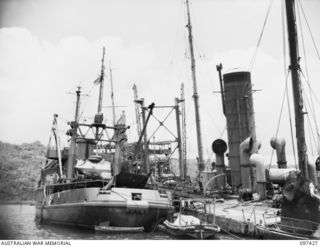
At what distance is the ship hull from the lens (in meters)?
16.3

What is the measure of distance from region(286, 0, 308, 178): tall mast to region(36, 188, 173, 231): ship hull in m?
7.99

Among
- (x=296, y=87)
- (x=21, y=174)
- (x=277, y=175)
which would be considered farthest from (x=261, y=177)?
(x=21, y=174)

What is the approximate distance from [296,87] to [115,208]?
1036 cm

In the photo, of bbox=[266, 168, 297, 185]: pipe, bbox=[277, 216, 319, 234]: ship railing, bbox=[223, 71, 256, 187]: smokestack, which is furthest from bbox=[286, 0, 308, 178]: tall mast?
bbox=[223, 71, 256, 187]: smokestack

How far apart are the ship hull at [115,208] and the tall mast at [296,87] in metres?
7.99

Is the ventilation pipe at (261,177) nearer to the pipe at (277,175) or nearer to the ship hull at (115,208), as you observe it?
the pipe at (277,175)

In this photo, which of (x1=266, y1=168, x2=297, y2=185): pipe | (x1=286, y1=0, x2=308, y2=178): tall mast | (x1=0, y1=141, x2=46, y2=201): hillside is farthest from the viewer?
(x1=0, y1=141, x2=46, y2=201): hillside

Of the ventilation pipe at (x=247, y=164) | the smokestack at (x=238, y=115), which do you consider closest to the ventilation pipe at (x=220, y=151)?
the smokestack at (x=238, y=115)

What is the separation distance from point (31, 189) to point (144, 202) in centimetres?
5602

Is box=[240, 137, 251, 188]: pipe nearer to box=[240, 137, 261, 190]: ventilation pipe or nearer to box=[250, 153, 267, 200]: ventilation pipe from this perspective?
box=[240, 137, 261, 190]: ventilation pipe

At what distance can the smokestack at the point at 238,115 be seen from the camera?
31.6 m

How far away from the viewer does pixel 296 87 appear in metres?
13.6

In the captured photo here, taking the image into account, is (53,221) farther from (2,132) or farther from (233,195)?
(233,195)

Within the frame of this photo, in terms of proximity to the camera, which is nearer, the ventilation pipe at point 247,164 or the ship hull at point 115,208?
the ship hull at point 115,208
